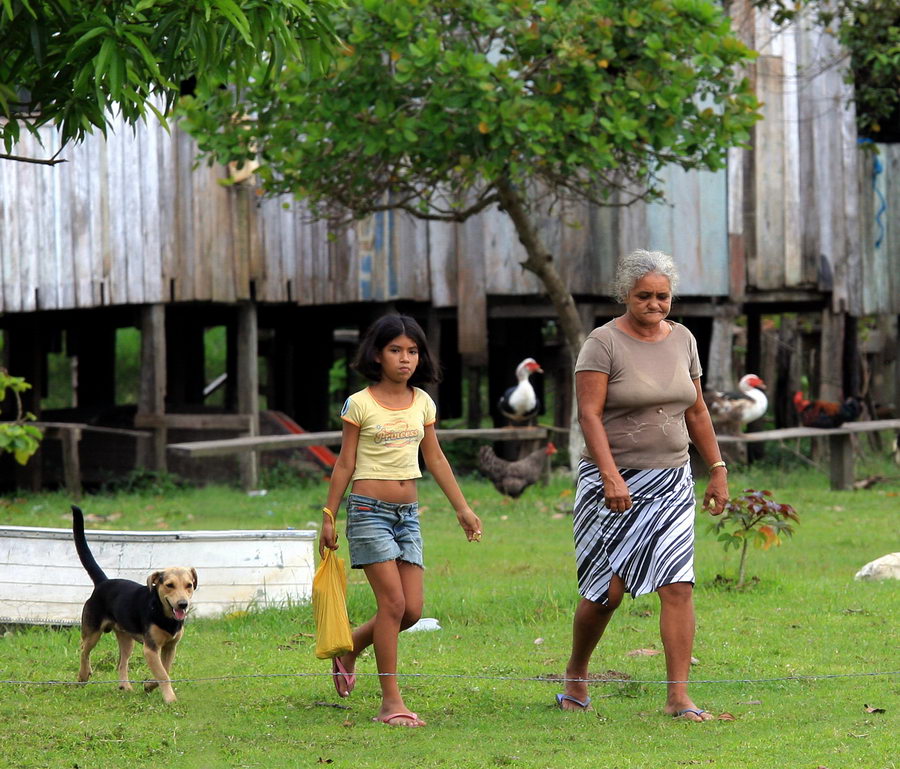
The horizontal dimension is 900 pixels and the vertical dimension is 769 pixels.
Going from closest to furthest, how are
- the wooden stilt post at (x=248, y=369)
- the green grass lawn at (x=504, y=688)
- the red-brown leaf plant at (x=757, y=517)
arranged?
the green grass lawn at (x=504, y=688)
the red-brown leaf plant at (x=757, y=517)
the wooden stilt post at (x=248, y=369)

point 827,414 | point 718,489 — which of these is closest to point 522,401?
point 827,414

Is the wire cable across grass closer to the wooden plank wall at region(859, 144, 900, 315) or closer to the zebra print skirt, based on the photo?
the zebra print skirt

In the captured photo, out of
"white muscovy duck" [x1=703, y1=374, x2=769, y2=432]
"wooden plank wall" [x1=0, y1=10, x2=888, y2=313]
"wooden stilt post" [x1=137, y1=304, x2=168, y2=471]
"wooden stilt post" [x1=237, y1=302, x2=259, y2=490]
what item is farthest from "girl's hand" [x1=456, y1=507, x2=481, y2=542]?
"white muscovy duck" [x1=703, y1=374, x2=769, y2=432]

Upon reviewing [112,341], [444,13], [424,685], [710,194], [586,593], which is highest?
[444,13]

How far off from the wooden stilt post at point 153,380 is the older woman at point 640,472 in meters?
10.6

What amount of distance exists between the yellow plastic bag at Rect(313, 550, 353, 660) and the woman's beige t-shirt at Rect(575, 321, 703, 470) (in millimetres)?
1230

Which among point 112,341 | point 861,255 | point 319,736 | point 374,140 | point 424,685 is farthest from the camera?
point 112,341

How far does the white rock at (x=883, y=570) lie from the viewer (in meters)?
8.98

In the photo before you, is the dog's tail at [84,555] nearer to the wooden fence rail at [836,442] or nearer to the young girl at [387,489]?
the young girl at [387,489]

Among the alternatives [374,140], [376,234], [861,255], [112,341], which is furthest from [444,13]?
[112,341]

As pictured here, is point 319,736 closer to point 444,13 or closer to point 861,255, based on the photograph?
point 444,13

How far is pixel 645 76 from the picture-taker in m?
12.5

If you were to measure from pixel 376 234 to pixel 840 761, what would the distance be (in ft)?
40.4

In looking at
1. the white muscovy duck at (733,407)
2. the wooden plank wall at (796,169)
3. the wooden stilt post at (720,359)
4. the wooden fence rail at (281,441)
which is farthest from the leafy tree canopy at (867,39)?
the wooden fence rail at (281,441)
